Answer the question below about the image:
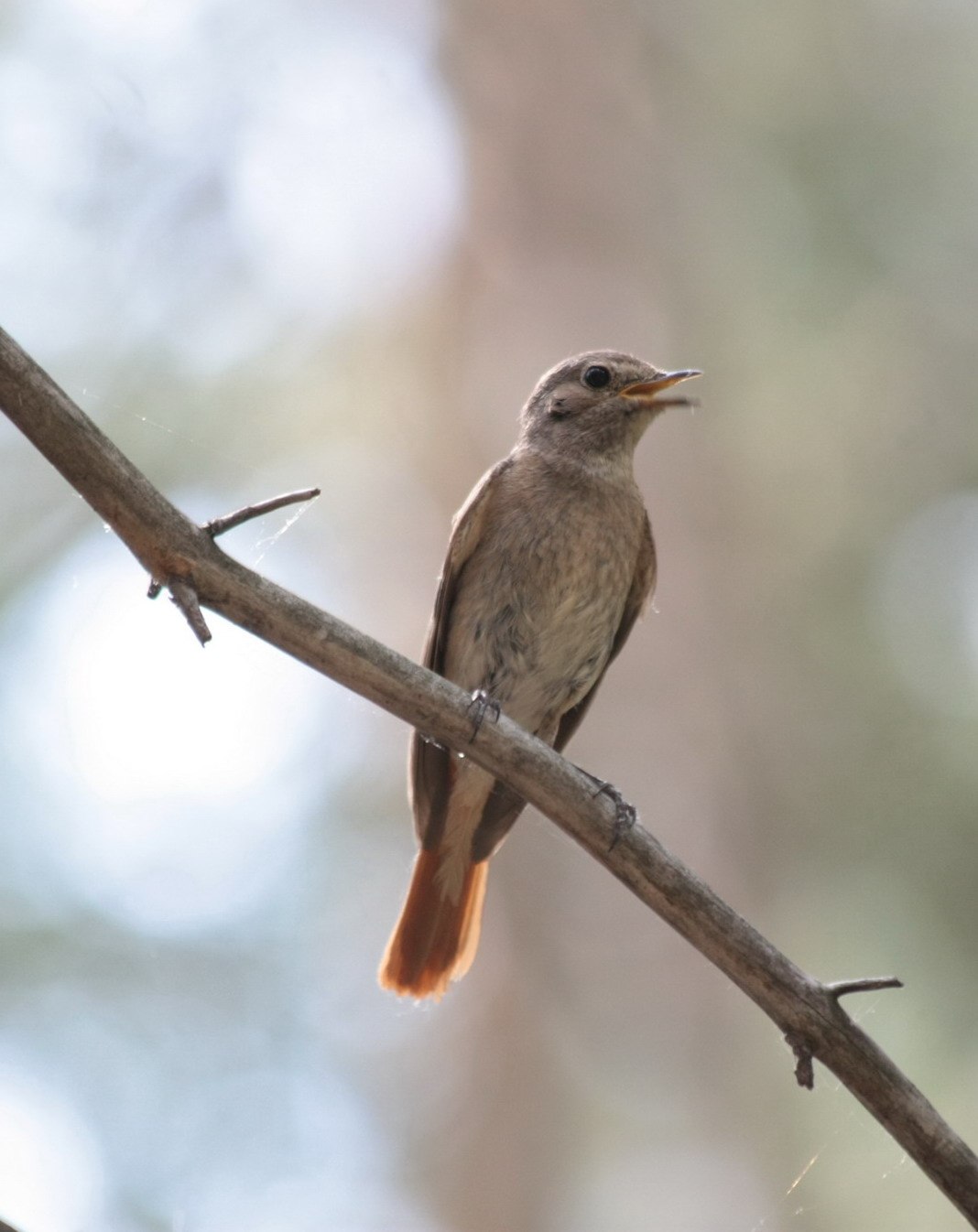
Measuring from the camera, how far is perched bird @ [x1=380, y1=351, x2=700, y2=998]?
4543mm

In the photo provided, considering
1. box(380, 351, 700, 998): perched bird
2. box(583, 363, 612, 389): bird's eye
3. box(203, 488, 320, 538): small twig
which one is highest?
box(583, 363, 612, 389): bird's eye

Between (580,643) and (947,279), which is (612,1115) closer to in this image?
(580,643)

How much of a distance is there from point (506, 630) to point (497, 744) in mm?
1471

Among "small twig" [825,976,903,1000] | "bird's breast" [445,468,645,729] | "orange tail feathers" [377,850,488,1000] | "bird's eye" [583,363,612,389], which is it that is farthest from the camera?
"bird's eye" [583,363,612,389]

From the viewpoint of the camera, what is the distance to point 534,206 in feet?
26.4

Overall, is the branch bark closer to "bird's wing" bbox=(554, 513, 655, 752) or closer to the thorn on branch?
the thorn on branch

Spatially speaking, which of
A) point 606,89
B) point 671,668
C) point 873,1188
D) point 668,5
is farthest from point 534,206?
point 873,1188

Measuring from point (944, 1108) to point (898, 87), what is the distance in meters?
5.39

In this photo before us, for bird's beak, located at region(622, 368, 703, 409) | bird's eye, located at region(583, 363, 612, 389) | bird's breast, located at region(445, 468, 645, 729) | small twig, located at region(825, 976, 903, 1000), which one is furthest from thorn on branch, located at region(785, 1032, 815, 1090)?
bird's eye, located at region(583, 363, 612, 389)

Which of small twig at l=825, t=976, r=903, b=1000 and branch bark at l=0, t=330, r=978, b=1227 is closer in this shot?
branch bark at l=0, t=330, r=978, b=1227

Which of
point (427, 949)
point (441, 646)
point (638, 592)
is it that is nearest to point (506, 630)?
point (441, 646)

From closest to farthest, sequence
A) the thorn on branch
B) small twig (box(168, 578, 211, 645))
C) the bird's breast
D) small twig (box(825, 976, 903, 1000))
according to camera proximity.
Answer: small twig (box(168, 578, 211, 645)), small twig (box(825, 976, 903, 1000)), the thorn on branch, the bird's breast

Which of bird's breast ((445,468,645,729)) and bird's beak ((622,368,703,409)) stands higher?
bird's beak ((622,368,703,409))

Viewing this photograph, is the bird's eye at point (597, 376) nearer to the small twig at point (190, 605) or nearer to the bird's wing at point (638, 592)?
the bird's wing at point (638, 592)
